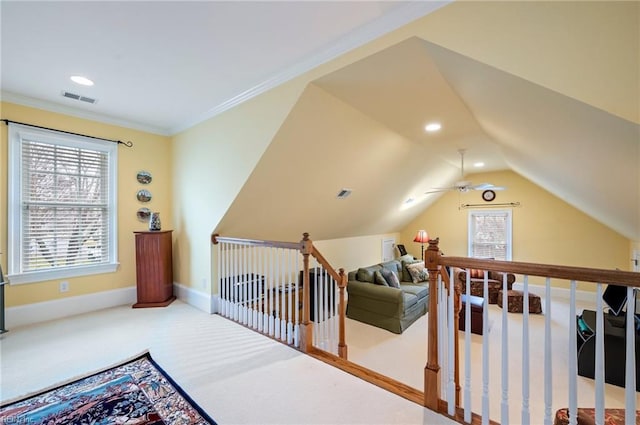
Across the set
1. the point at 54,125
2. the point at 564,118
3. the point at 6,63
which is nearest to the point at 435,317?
the point at 564,118

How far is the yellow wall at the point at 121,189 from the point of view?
3.11 metres

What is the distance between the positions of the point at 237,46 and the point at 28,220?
3.21 m

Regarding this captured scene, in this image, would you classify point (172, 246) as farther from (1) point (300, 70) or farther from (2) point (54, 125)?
(1) point (300, 70)

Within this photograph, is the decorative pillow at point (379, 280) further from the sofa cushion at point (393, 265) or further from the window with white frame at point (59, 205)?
the window with white frame at point (59, 205)

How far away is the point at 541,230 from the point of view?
616 cm

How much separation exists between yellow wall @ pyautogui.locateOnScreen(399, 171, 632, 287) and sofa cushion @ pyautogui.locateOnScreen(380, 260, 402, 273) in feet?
7.22

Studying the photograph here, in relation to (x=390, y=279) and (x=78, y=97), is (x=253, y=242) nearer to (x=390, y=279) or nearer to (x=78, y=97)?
(x=78, y=97)

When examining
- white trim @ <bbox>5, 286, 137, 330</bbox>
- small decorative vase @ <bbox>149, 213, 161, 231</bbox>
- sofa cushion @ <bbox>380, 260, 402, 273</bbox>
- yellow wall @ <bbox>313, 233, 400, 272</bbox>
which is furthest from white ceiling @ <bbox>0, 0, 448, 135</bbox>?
sofa cushion @ <bbox>380, 260, 402, 273</bbox>

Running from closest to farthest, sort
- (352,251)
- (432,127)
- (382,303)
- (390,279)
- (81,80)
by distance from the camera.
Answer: (81,80) < (432,127) < (382,303) < (390,279) < (352,251)

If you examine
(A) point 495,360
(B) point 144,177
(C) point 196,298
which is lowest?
(A) point 495,360

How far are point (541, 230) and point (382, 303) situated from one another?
14.6 ft

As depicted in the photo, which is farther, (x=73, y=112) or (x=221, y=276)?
(x=221, y=276)

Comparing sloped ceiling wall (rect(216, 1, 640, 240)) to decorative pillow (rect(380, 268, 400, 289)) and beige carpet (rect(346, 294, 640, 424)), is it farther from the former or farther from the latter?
beige carpet (rect(346, 294, 640, 424))

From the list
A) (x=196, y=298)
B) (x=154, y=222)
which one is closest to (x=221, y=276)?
(x=196, y=298)
